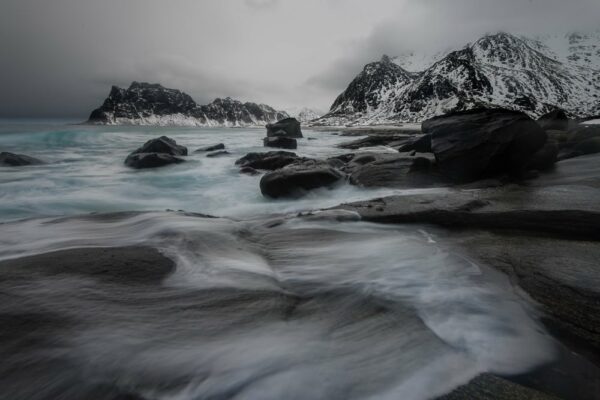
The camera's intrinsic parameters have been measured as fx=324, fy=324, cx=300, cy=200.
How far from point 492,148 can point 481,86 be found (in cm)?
15094

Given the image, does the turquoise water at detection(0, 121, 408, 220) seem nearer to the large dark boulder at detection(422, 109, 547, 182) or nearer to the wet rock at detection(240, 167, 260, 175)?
the wet rock at detection(240, 167, 260, 175)

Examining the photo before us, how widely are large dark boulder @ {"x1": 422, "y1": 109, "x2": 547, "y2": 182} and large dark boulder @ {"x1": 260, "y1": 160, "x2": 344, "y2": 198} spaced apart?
341 centimetres

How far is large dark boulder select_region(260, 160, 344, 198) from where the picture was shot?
973 centimetres

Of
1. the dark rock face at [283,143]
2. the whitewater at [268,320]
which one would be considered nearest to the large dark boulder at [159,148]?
the dark rock face at [283,143]

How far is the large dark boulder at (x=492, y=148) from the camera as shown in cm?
877

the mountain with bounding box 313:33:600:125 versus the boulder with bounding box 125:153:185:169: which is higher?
the mountain with bounding box 313:33:600:125

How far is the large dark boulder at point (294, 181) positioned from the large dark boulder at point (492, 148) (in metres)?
3.41

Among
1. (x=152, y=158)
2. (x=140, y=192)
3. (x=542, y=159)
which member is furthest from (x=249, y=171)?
(x=542, y=159)

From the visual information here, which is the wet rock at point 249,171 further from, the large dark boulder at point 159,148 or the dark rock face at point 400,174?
the large dark boulder at point 159,148

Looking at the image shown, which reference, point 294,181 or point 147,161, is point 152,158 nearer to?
point 147,161

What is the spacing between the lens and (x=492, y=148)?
8742 mm

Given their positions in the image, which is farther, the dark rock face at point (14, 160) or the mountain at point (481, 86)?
the mountain at point (481, 86)

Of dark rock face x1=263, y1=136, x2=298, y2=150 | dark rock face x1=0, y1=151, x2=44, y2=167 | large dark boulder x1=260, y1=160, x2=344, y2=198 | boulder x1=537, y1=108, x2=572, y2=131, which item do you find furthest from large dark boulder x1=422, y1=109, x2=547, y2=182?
dark rock face x1=263, y1=136, x2=298, y2=150

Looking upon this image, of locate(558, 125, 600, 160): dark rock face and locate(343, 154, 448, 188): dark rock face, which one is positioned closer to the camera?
locate(343, 154, 448, 188): dark rock face
